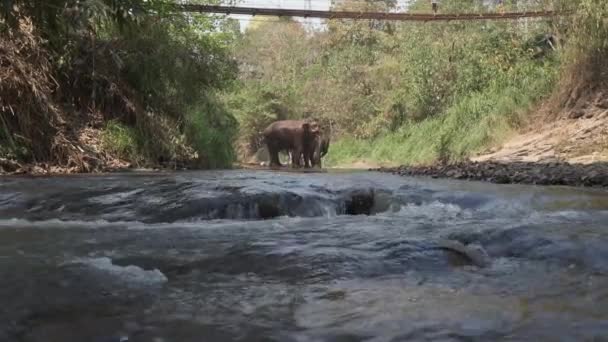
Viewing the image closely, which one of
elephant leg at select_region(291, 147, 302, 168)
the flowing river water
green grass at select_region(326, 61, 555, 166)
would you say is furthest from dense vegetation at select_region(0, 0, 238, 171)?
green grass at select_region(326, 61, 555, 166)

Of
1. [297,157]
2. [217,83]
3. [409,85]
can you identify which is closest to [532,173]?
[217,83]

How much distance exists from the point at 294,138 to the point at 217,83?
5.86m

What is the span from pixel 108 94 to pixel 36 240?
799 cm

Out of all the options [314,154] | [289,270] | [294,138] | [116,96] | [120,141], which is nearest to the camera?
[289,270]

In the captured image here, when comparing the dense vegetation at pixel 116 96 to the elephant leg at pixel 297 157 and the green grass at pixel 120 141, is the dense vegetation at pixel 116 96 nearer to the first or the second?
the green grass at pixel 120 141

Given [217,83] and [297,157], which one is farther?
[297,157]

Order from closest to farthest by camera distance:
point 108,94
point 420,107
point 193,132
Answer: point 108,94
point 193,132
point 420,107

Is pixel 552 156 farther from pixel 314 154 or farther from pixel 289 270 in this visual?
pixel 289 270

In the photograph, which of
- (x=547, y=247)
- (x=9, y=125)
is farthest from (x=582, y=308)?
(x=9, y=125)

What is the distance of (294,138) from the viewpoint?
19062mm

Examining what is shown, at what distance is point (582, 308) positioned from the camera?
8.74ft

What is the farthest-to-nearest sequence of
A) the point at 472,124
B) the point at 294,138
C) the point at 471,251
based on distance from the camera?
the point at 294,138 < the point at 472,124 < the point at 471,251

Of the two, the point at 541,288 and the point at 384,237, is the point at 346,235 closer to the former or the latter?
the point at 384,237

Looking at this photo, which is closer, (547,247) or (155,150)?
(547,247)
